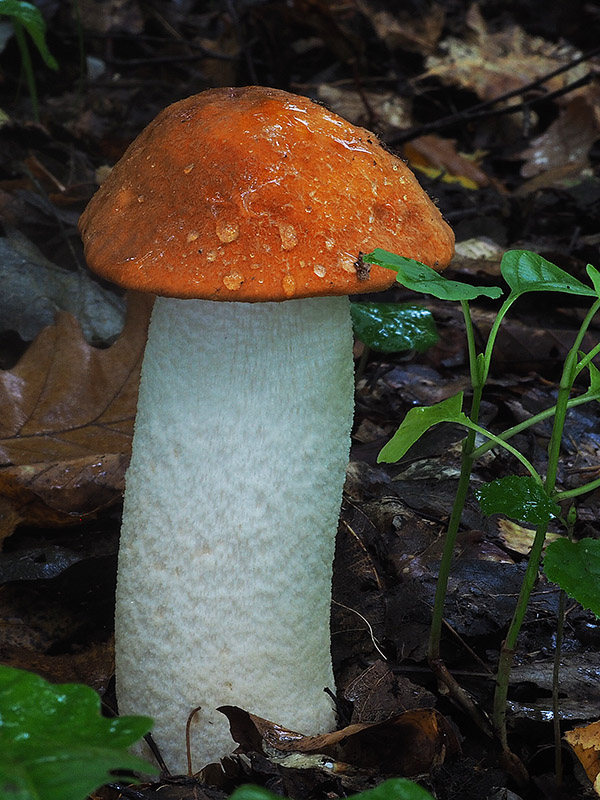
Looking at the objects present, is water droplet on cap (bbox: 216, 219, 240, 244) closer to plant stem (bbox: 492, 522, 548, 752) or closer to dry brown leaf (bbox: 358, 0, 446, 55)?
plant stem (bbox: 492, 522, 548, 752)

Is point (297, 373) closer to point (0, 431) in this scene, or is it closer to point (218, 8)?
point (0, 431)

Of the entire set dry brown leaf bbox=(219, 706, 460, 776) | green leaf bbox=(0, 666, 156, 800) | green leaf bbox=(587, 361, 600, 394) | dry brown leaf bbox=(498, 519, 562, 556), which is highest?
green leaf bbox=(587, 361, 600, 394)

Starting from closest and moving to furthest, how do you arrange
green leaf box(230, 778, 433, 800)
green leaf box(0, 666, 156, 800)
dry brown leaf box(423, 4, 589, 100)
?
green leaf box(0, 666, 156, 800) < green leaf box(230, 778, 433, 800) < dry brown leaf box(423, 4, 589, 100)

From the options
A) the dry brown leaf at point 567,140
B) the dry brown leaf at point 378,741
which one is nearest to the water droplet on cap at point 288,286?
the dry brown leaf at point 378,741

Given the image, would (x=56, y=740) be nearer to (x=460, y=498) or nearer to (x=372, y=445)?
(x=460, y=498)

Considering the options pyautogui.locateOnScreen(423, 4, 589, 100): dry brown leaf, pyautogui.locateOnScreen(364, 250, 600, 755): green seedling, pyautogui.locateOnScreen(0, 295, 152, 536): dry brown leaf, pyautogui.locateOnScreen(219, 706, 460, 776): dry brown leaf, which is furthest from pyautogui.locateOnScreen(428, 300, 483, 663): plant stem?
pyautogui.locateOnScreen(423, 4, 589, 100): dry brown leaf

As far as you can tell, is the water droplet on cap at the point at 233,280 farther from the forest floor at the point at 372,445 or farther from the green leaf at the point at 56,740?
the forest floor at the point at 372,445
